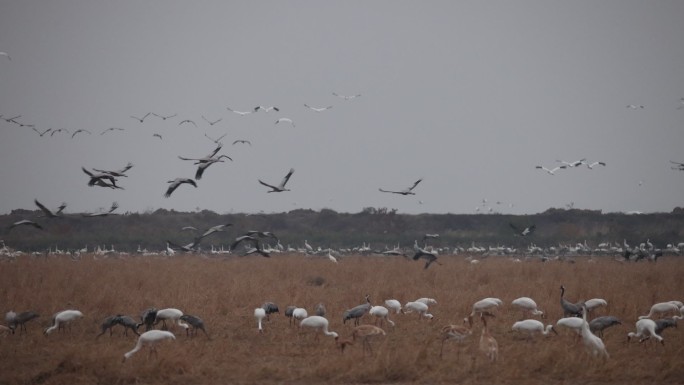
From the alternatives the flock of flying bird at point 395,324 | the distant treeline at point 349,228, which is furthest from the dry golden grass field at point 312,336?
the distant treeline at point 349,228

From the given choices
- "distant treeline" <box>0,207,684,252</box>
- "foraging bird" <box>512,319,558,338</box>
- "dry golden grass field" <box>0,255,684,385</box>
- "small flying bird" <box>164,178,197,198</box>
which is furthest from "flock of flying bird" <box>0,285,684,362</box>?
"distant treeline" <box>0,207,684,252</box>

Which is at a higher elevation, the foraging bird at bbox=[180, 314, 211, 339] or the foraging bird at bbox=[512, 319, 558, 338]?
the foraging bird at bbox=[512, 319, 558, 338]

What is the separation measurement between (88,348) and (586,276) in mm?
18797

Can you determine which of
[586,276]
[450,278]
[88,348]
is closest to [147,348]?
[88,348]

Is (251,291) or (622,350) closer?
(622,350)

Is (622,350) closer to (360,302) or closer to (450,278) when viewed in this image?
(360,302)

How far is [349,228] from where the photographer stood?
77.5 metres

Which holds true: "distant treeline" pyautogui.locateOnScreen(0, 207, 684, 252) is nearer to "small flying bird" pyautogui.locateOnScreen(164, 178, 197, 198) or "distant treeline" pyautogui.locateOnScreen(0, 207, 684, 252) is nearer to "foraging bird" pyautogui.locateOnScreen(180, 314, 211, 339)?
"small flying bird" pyautogui.locateOnScreen(164, 178, 197, 198)

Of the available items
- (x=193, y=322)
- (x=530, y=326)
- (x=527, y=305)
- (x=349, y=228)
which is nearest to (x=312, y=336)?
(x=193, y=322)

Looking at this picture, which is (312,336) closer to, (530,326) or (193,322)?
(193,322)

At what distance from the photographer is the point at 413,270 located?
30766mm

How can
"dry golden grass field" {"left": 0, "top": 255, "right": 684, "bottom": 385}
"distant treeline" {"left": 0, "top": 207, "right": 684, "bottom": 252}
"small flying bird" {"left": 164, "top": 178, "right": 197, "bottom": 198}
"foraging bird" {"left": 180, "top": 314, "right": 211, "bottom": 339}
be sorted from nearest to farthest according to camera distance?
"dry golden grass field" {"left": 0, "top": 255, "right": 684, "bottom": 385}
"foraging bird" {"left": 180, "top": 314, "right": 211, "bottom": 339}
"small flying bird" {"left": 164, "top": 178, "right": 197, "bottom": 198}
"distant treeline" {"left": 0, "top": 207, "right": 684, "bottom": 252}

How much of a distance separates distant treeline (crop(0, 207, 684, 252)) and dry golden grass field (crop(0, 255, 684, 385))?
36015mm

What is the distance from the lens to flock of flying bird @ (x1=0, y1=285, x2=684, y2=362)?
12430mm
